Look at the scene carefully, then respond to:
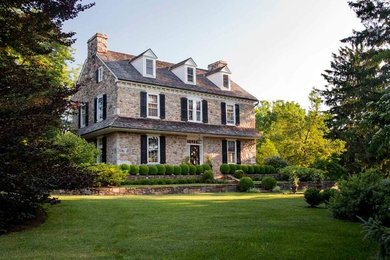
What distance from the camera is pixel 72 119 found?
2916 centimetres

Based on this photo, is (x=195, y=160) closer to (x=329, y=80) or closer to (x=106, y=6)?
(x=329, y=80)

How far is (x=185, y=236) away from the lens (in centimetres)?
605

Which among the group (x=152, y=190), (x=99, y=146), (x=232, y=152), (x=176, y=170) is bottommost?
(x=152, y=190)

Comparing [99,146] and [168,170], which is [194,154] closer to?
[168,170]

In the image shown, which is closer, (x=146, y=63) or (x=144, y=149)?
(x=144, y=149)

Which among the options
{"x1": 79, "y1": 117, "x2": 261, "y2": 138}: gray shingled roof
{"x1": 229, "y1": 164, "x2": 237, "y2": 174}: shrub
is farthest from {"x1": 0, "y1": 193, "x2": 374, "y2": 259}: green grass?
{"x1": 229, "y1": 164, "x2": 237, "y2": 174}: shrub

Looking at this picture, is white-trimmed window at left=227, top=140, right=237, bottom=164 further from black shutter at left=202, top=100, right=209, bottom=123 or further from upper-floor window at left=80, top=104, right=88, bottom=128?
upper-floor window at left=80, top=104, right=88, bottom=128

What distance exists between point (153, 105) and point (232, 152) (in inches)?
290

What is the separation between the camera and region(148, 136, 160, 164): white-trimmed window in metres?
23.1

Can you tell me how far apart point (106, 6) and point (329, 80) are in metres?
18.9

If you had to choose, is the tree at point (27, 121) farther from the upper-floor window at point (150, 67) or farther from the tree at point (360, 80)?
the upper-floor window at point (150, 67)

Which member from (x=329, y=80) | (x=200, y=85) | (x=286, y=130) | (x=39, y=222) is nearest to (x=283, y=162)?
(x=286, y=130)

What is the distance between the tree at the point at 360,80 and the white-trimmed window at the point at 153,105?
36.8ft

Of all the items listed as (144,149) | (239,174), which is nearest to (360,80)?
(239,174)
